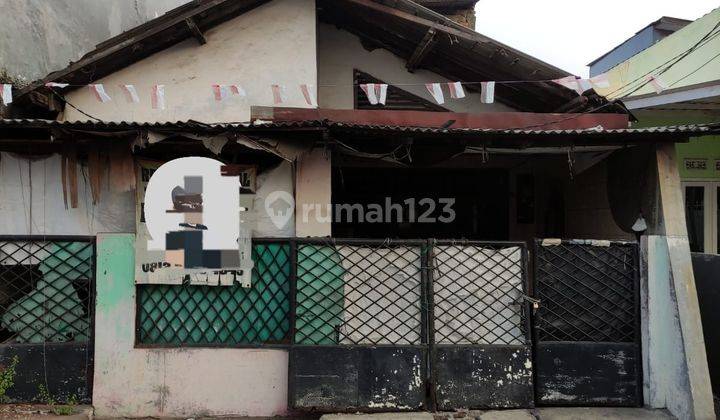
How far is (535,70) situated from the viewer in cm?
692

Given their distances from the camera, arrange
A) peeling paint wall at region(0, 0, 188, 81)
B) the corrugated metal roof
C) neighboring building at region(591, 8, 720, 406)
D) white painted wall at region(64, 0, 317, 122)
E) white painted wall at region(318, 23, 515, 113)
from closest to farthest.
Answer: the corrugated metal roof, peeling paint wall at region(0, 0, 188, 81), white painted wall at region(64, 0, 317, 122), white painted wall at region(318, 23, 515, 113), neighboring building at region(591, 8, 720, 406)

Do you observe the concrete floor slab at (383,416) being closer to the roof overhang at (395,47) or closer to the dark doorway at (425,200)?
the dark doorway at (425,200)

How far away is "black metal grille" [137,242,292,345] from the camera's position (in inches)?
193

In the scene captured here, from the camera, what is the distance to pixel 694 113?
27.7ft

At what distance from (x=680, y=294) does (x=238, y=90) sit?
21.1 ft

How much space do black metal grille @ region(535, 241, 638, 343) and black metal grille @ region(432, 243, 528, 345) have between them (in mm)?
289

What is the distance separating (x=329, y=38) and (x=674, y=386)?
24.2ft

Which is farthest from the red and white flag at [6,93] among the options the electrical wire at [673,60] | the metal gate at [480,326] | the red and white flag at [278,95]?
the electrical wire at [673,60]

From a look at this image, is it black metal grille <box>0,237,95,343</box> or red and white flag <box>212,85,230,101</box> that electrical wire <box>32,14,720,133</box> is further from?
black metal grille <box>0,237,95,343</box>

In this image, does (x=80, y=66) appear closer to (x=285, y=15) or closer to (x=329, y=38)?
(x=285, y=15)

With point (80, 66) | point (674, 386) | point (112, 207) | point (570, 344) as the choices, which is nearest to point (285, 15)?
point (80, 66)

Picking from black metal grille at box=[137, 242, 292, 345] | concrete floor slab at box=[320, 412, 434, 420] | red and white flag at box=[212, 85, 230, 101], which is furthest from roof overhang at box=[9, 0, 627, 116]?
concrete floor slab at box=[320, 412, 434, 420]

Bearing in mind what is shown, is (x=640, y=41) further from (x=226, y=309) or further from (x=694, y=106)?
(x=226, y=309)

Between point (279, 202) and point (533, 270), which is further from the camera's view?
point (279, 202)
